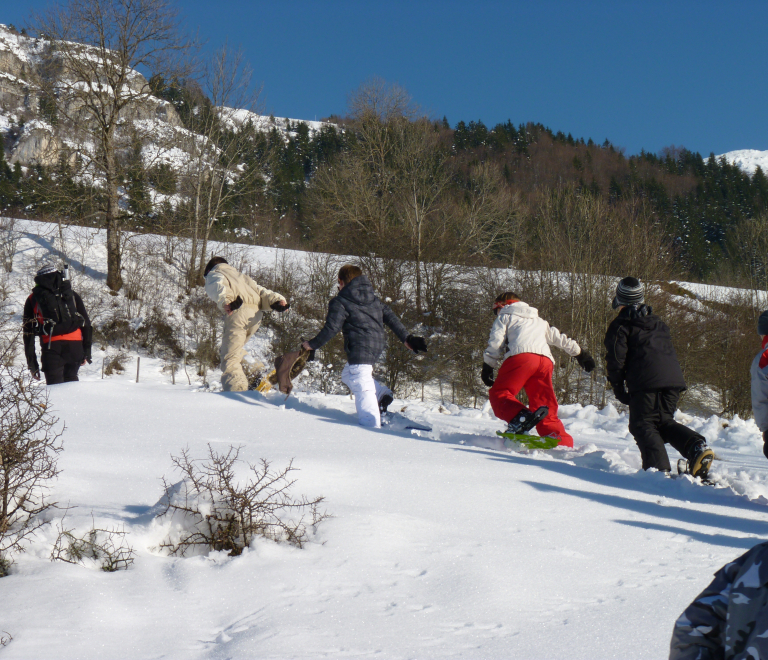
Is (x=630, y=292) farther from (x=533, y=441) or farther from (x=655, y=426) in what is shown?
(x=533, y=441)

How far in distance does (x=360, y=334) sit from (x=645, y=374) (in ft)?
9.20

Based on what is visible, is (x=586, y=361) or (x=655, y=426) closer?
(x=655, y=426)

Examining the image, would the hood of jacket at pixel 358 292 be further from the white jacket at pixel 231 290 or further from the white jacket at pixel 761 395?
the white jacket at pixel 761 395

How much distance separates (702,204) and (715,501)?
197ft

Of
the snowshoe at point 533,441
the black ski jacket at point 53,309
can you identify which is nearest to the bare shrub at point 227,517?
the snowshoe at point 533,441

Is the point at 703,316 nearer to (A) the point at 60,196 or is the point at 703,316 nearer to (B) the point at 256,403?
(B) the point at 256,403

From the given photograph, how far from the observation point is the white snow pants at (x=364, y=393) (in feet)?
21.2

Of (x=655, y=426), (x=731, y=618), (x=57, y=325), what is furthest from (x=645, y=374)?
(x=57, y=325)

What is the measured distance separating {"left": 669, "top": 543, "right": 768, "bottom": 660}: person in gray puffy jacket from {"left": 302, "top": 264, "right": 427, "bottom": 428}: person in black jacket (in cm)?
535

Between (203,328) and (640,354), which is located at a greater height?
(640,354)

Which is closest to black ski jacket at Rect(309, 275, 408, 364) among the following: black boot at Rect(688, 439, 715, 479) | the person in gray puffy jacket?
black boot at Rect(688, 439, 715, 479)

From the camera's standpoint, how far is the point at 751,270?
3347 centimetres

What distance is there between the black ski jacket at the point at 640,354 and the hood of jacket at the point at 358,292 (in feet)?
8.11

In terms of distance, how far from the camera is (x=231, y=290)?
8.07m
